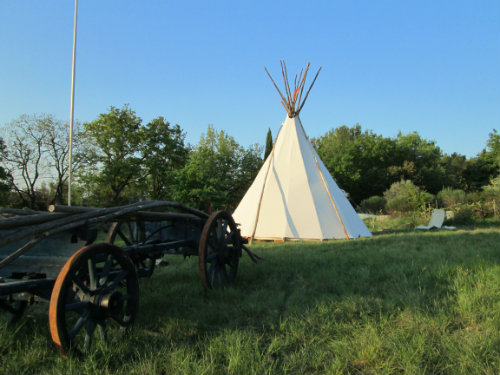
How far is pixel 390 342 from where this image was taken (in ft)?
7.46

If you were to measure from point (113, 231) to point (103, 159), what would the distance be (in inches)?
974

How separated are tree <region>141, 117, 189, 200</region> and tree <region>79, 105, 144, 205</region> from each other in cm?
74

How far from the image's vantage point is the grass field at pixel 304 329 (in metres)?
2.04

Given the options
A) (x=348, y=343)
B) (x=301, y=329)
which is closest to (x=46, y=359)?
(x=301, y=329)

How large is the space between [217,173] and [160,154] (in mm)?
5103

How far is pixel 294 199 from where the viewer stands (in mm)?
10031

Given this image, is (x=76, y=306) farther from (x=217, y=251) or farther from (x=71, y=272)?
(x=217, y=251)

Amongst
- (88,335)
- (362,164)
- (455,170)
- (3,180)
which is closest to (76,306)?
(88,335)

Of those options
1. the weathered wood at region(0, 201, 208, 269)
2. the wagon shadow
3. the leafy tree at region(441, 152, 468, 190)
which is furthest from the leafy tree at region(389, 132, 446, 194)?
the weathered wood at region(0, 201, 208, 269)

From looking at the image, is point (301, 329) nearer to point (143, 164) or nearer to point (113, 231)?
point (113, 231)

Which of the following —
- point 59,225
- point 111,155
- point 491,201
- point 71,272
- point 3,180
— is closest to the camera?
point 71,272

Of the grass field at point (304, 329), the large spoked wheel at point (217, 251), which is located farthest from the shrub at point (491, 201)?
the large spoked wheel at point (217, 251)

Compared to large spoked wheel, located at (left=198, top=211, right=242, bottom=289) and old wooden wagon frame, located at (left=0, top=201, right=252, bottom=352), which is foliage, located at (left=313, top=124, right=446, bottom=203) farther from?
old wooden wagon frame, located at (left=0, top=201, right=252, bottom=352)

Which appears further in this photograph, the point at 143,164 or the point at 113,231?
the point at 143,164
